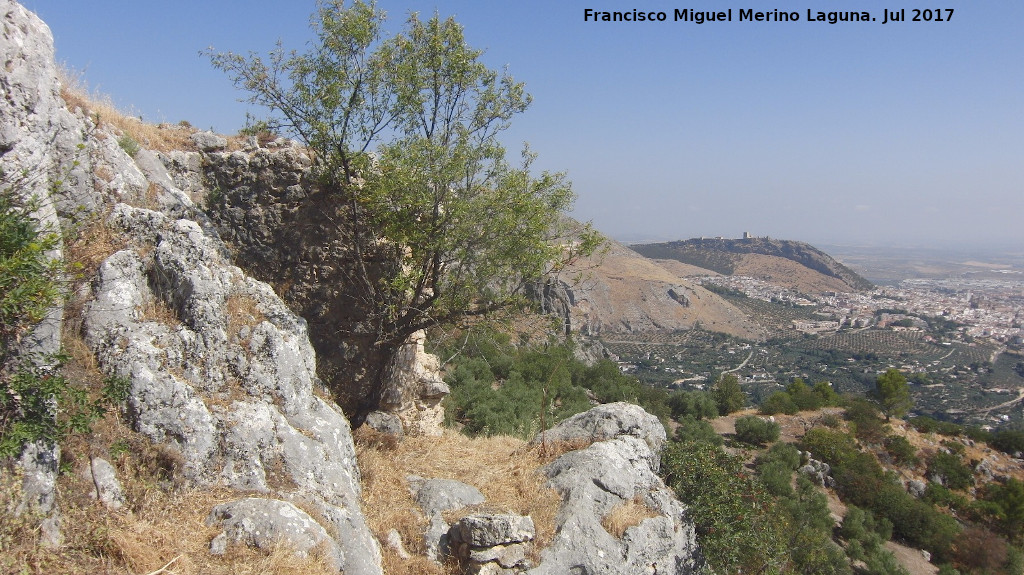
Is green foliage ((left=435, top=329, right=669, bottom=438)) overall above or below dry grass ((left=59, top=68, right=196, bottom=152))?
below

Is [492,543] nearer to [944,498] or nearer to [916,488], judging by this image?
[916,488]

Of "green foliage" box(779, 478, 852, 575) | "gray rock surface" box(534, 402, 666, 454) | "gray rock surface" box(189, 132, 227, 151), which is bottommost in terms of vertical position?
"green foliage" box(779, 478, 852, 575)

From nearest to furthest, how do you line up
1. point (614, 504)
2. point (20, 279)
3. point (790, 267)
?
point (20, 279) < point (614, 504) < point (790, 267)

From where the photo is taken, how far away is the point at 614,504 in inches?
323

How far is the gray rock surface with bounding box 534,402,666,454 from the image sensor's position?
1012cm

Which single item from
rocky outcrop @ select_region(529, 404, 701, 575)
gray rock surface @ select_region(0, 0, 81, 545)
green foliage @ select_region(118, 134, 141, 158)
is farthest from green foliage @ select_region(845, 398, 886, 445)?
gray rock surface @ select_region(0, 0, 81, 545)

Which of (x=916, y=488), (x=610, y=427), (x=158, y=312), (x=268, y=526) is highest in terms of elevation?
(x=158, y=312)

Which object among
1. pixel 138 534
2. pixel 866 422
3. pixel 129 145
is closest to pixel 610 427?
pixel 138 534

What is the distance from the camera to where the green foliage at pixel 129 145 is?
8156mm

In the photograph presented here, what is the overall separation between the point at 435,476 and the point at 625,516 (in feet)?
10.1

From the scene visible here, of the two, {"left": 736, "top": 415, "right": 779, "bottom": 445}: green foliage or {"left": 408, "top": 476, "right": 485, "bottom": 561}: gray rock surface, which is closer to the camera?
{"left": 408, "top": 476, "right": 485, "bottom": 561}: gray rock surface

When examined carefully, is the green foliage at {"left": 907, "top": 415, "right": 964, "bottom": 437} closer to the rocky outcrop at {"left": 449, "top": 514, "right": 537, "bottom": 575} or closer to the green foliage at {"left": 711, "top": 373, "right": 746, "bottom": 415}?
the green foliage at {"left": 711, "top": 373, "right": 746, "bottom": 415}

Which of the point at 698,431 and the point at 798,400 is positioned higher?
the point at 698,431

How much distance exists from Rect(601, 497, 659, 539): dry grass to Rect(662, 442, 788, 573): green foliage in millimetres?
1010
